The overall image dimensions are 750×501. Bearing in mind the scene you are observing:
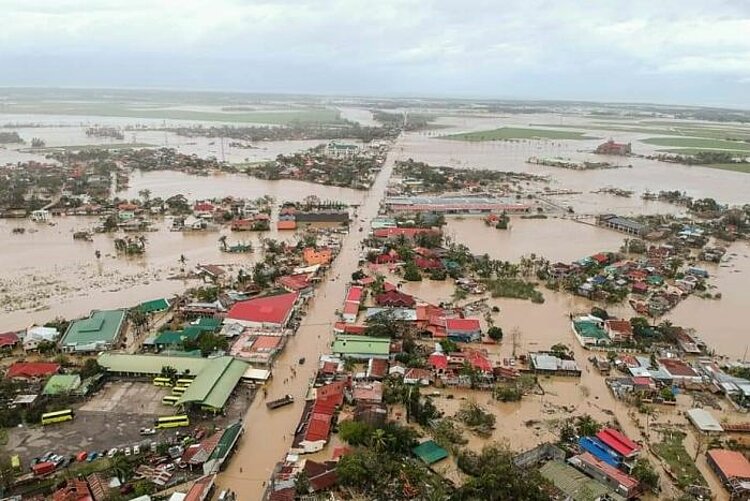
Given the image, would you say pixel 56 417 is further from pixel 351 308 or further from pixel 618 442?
pixel 618 442

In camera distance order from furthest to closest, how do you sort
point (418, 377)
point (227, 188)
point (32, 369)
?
point (227, 188), point (418, 377), point (32, 369)

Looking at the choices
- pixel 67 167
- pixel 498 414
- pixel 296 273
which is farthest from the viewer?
pixel 67 167

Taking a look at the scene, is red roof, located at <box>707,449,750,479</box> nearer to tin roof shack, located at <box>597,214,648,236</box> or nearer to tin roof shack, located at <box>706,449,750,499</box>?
tin roof shack, located at <box>706,449,750,499</box>

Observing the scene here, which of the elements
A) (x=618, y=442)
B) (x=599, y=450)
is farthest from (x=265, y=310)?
(x=618, y=442)

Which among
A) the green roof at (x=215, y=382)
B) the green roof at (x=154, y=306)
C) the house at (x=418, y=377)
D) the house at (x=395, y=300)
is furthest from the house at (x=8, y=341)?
the house at (x=418, y=377)

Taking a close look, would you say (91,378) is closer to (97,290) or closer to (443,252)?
(97,290)

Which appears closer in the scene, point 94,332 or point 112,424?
point 112,424

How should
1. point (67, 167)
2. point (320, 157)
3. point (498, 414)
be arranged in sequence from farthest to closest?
point (320, 157), point (67, 167), point (498, 414)

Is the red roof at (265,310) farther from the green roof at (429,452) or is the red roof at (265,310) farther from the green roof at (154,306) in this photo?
the green roof at (429,452)

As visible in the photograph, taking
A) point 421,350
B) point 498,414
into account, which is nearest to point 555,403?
point 498,414
